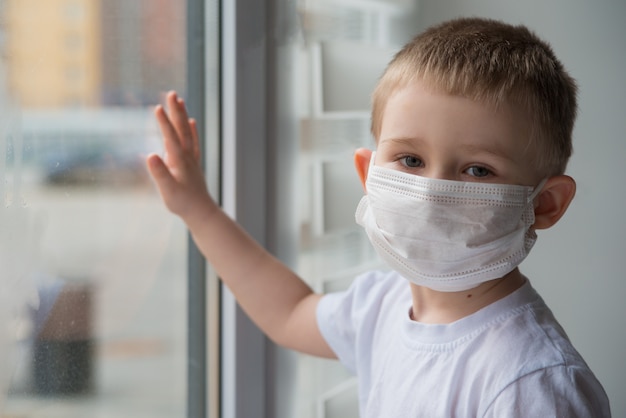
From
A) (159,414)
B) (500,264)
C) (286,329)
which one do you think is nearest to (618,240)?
(500,264)

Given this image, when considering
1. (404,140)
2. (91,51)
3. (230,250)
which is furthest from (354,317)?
(91,51)

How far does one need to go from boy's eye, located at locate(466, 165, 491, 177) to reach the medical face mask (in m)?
0.02

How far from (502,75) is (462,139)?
0.09 meters

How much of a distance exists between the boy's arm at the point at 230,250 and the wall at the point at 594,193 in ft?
1.20

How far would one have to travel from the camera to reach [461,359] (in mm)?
927

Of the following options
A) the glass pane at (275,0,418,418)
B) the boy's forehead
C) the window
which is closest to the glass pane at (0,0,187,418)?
the window

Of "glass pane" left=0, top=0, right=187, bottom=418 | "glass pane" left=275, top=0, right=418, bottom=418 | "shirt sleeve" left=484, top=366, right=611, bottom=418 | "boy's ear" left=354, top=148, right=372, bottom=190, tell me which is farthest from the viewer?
"glass pane" left=275, top=0, right=418, bottom=418

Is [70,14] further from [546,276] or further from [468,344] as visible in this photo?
[546,276]

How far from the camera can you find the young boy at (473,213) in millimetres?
877

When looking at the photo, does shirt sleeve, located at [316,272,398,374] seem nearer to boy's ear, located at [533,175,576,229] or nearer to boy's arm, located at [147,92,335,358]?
boy's arm, located at [147,92,335,358]

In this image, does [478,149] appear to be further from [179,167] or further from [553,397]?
[179,167]

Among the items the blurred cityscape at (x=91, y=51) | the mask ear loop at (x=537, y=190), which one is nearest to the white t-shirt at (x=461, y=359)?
the mask ear loop at (x=537, y=190)

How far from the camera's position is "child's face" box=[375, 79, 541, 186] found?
0.88 meters

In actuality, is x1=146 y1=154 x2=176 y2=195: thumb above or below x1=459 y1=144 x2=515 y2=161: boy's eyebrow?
below
